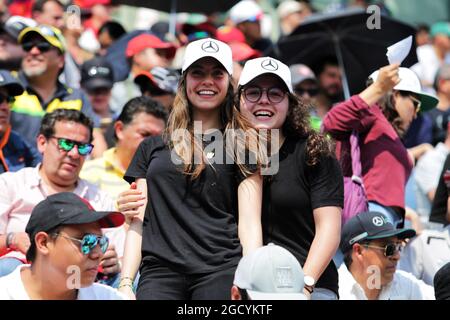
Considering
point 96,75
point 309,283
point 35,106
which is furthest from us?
point 96,75

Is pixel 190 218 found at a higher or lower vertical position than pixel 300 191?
lower

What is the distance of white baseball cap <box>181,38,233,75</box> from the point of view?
6.18 metres

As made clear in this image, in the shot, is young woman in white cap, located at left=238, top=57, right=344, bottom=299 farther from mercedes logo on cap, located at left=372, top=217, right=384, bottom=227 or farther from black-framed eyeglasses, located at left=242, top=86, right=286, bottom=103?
mercedes logo on cap, located at left=372, top=217, right=384, bottom=227

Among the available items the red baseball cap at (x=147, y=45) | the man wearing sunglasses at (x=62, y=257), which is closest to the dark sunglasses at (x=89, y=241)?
the man wearing sunglasses at (x=62, y=257)

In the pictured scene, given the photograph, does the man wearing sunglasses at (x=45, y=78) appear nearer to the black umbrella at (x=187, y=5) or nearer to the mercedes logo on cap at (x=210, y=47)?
the black umbrella at (x=187, y=5)

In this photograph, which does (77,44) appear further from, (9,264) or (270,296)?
(270,296)

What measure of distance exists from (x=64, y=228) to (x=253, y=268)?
1019 millimetres

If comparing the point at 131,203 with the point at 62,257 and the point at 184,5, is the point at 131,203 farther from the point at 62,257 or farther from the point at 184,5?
the point at 184,5

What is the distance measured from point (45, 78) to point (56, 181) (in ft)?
6.88

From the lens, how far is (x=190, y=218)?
5.88 metres

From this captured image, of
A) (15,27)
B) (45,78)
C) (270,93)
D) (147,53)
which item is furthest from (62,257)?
(147,53)

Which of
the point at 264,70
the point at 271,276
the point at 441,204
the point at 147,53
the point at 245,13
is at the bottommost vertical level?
the point at 271,276

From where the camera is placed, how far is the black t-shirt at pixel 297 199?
6.07 meters

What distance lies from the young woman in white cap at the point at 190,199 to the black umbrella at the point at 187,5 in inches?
199
